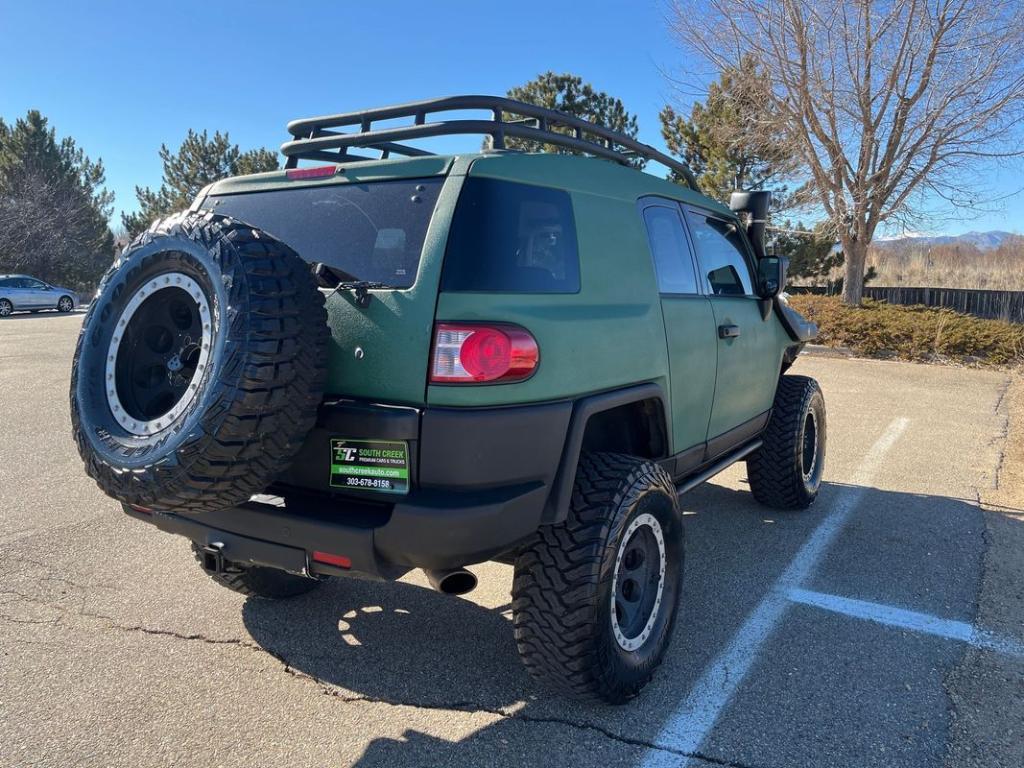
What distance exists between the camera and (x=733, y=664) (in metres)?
3.14

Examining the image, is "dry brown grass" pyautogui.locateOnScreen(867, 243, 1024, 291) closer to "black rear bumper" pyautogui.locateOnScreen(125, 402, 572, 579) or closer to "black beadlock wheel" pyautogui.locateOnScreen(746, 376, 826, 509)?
"black beadlock wheel" pyautogui.locateOnScreen(746, 376, 826, 509)

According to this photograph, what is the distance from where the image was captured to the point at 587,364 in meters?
2.68

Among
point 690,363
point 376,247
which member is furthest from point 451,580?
point 690,363

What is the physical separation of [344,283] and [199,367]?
0.58 meters

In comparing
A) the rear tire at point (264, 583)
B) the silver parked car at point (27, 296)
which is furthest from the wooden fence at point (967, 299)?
the silver parked car at point (27, 296)

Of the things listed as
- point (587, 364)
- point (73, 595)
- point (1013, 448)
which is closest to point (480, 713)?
point (587, 364)

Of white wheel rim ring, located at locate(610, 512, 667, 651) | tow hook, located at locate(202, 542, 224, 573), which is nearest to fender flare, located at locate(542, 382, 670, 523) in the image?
white wheel rim ring, located at locate(610, 512, 667, 651)

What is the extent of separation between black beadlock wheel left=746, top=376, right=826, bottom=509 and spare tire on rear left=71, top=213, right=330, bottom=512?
3.60 metres

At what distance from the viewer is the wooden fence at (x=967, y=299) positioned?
20.3 meters

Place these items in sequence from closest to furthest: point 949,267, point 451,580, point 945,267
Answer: point 451,580, point 949,267, point 945,267

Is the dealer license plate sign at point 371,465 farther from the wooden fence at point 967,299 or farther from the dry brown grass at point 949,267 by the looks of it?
the dry brown grass at point 949,267

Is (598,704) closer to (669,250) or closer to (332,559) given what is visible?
(332,559)

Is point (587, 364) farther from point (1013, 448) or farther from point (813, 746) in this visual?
point (1013, 448)

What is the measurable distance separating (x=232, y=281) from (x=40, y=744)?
1753mm
